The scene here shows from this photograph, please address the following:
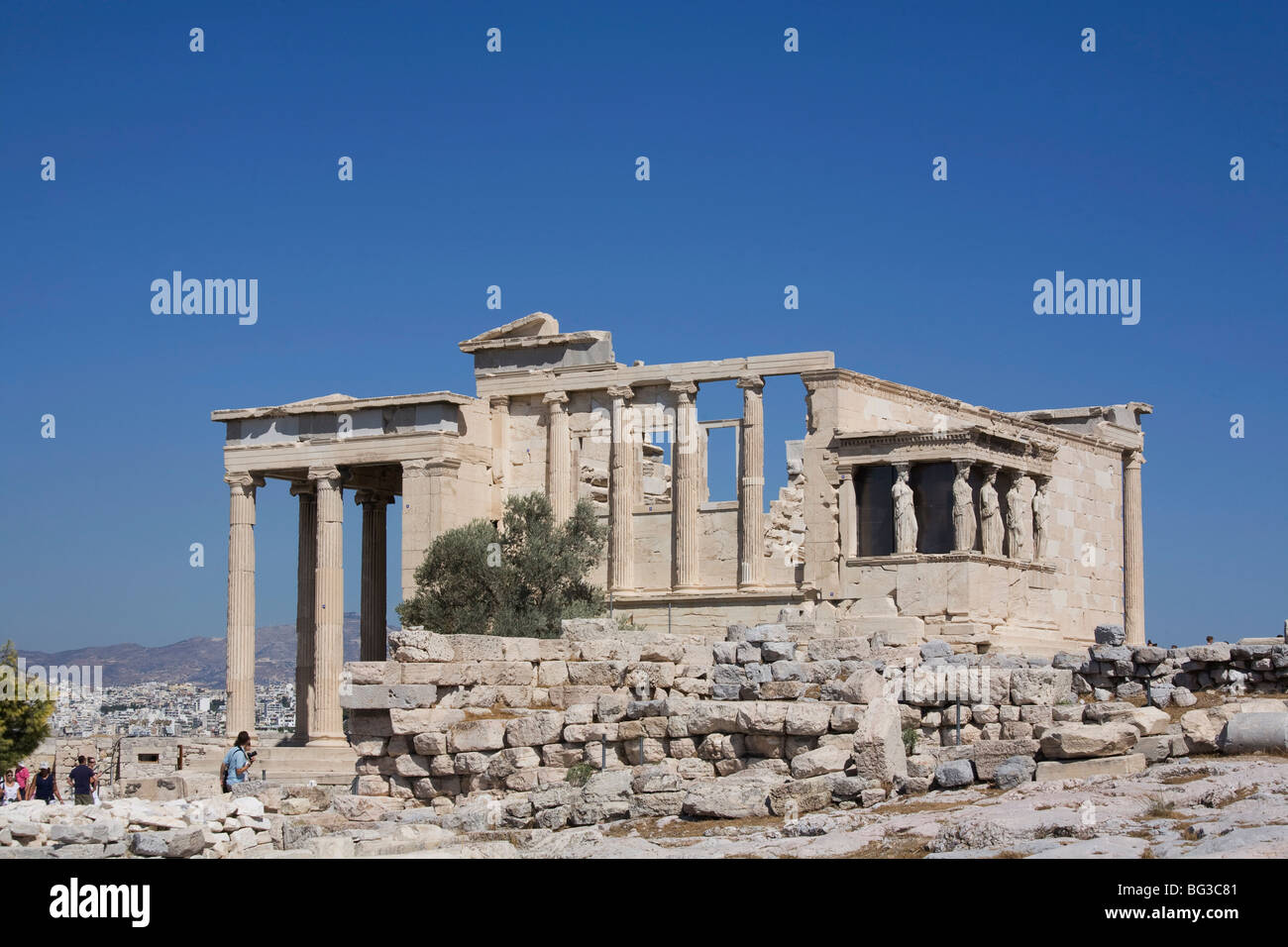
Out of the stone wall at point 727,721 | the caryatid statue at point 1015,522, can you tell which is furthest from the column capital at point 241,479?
the stone wall at point 727,721

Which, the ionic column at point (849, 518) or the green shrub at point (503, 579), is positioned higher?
the ionic column at point (849, 518)

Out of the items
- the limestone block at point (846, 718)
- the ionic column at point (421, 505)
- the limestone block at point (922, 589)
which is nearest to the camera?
the limestone block at point (846, 718)

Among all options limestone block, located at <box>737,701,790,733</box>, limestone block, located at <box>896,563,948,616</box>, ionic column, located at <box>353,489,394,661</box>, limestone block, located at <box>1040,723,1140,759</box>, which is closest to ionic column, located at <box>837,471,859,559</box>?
limestone block, located at <box>896,563,948,616</box>

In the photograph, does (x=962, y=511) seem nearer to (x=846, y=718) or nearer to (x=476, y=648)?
(x=476, y=648)

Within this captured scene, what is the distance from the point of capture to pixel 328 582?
122ft

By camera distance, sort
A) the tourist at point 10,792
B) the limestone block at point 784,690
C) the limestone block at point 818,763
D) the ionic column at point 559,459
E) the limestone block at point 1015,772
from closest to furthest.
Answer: the limestone block at point 1015,772
the limestone block at point 818,763
the limestone block at point 784,690
the tourist at point 10,792
the ionic column at point 559,459

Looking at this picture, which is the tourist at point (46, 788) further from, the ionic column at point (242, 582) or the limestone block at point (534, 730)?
the ionic column at point (242, 582)

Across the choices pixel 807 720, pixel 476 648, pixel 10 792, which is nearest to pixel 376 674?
pixel 476 648

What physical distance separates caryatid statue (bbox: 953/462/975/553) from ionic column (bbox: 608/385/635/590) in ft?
23.0

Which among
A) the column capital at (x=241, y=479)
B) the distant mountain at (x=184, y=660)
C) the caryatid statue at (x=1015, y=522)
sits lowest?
the distant mountain at (x=184, y=660)

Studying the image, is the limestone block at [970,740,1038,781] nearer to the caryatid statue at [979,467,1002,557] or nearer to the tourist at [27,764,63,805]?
the tourist at [27,764,63,805]

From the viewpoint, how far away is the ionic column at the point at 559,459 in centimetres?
3634

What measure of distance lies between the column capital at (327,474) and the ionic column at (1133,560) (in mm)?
16745
